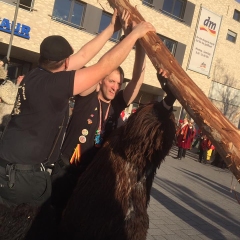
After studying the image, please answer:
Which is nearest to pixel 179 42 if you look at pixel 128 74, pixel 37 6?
pixel 128 74

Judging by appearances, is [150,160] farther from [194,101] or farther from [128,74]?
[128,74]

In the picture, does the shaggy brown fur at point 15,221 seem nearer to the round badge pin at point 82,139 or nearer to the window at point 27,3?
the round badge pin at point 82,139

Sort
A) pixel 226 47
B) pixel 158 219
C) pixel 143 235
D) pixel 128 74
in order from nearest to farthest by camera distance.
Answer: pixel 143 235 → pixel 158 219 → pixel 128 74 → pixel 226 47

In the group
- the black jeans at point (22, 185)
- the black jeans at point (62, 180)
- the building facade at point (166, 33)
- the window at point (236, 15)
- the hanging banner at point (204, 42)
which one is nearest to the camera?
the black jeans at point (22, 185)

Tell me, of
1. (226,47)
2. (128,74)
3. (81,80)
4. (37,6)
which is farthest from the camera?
(226,47)

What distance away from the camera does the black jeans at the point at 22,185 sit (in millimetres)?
2256

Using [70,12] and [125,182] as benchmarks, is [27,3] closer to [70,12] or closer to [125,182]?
[70,12]

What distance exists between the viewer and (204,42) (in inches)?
984

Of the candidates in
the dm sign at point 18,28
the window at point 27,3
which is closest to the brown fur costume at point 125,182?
the dm sign at point 18,28

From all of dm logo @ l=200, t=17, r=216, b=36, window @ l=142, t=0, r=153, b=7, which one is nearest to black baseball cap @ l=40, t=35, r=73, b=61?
window @ l=142, t=0, r=153, b=7

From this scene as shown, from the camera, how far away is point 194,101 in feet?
6.19

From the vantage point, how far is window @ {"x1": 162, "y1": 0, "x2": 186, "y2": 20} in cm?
2295

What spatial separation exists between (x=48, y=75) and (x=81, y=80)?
0.26 m

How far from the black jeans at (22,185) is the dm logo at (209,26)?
952 inches
